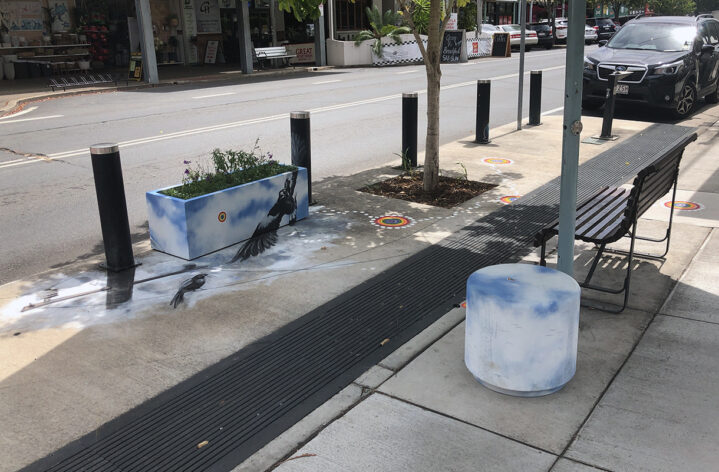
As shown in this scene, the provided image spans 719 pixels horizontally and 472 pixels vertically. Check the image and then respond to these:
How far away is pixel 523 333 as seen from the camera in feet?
12.0

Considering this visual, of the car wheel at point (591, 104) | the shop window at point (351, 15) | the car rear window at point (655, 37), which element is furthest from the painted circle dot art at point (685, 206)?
the shop window at point (351, 15)

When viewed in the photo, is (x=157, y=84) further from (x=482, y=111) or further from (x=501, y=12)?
(x=501, y=12)

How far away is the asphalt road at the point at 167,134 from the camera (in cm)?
739

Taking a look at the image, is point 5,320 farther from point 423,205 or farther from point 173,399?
point 423,205

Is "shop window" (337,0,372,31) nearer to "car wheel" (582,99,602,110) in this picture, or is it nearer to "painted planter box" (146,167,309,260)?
"car wheel" (582,99,602,110)

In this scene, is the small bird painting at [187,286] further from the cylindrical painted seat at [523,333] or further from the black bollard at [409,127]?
the black bollard at [409,127]

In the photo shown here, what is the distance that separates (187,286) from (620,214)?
11.8 ft

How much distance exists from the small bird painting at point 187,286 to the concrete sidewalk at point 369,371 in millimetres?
66

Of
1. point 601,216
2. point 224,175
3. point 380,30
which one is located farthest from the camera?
point 380,30

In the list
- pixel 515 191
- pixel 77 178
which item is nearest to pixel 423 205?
pixel 515 191

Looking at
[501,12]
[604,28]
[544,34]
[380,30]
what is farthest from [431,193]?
[501,12]

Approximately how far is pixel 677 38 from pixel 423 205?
9.49 metres

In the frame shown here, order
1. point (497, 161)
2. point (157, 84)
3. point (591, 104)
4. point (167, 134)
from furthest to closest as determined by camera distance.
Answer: point (157, 84) < point (591, 104) < point (167, 134) < point (497, 161)

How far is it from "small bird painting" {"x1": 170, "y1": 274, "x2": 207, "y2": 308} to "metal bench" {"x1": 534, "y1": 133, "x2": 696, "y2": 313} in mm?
2768
